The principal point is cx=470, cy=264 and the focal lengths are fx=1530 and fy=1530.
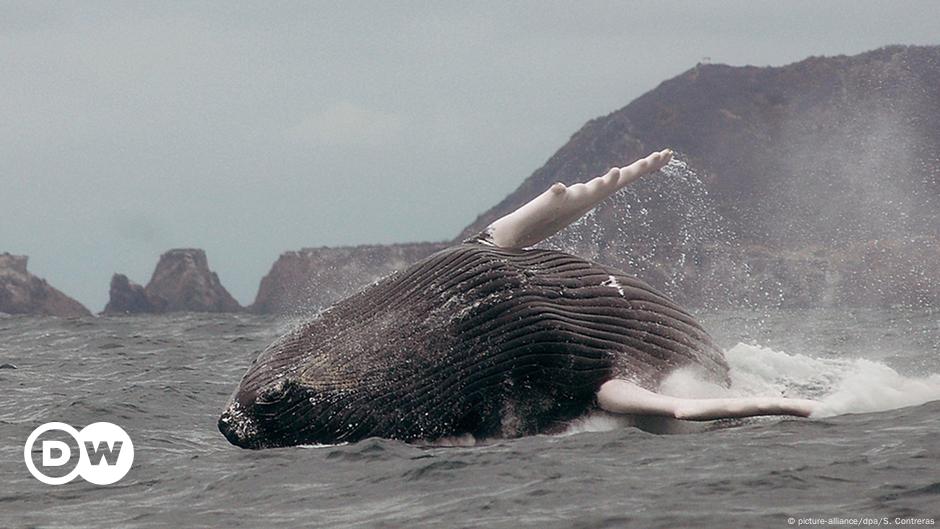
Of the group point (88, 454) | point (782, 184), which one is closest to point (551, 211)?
point (88, 454)

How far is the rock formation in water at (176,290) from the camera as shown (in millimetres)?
103062

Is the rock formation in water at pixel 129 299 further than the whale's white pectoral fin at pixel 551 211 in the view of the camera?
Yes

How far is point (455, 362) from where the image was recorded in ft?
38.3

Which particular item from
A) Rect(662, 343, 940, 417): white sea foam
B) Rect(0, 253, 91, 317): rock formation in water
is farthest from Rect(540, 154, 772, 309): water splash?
Rect(662, 343, 940, 417): white sea foam

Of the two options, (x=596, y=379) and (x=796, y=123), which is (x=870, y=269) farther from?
(x=596, y=379)

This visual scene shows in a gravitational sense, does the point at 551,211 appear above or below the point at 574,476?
above

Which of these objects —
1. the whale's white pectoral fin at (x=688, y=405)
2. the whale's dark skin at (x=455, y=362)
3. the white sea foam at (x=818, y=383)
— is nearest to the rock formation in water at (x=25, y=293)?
the white sea foam at (x=818, y=383)

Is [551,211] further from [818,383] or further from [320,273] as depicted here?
[320,273]

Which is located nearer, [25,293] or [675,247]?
[25,293]

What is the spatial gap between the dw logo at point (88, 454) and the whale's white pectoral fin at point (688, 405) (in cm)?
373

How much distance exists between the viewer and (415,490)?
32.6ft

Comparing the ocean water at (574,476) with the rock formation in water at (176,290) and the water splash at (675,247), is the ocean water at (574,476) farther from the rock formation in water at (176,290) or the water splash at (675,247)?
the rock formation in water at (176,290)

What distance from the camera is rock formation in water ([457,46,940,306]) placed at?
111562mm

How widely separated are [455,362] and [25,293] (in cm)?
8991
